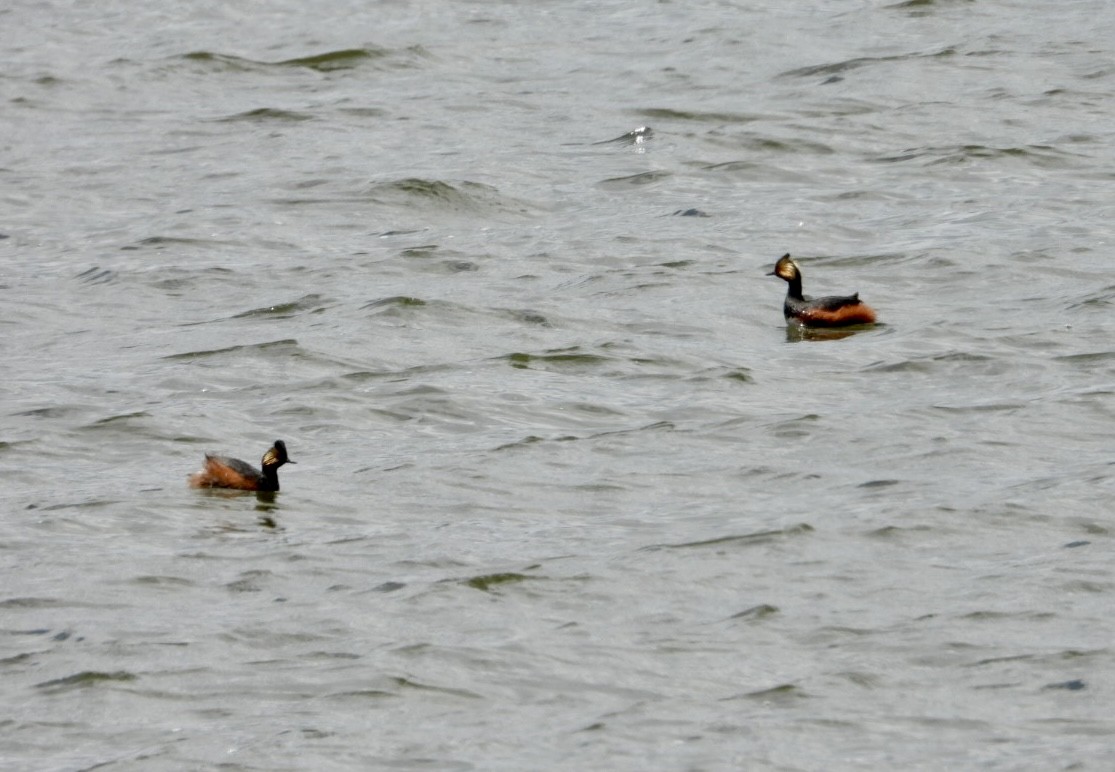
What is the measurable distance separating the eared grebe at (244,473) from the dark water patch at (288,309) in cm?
420

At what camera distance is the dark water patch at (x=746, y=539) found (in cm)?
1096

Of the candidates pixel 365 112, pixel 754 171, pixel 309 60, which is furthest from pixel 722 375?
pixel 309 60

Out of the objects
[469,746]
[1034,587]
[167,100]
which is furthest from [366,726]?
[167,100]

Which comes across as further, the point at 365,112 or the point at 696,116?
the point at 365,112

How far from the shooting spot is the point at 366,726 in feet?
29.3

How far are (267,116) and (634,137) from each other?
163 inches

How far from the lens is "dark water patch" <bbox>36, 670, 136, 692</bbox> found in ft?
30.9

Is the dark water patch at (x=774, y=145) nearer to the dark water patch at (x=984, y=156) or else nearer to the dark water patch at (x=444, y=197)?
the dark water patch at (x=984, y=156)

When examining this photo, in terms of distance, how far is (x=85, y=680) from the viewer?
9477 mm

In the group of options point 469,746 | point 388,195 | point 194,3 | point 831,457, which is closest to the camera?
point 469,746

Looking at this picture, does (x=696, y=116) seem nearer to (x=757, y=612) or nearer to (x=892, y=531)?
(x=892, y=531)

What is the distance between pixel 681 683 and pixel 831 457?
3.51 meters

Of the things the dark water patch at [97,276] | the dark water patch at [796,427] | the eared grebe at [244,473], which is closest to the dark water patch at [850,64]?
the dark water patch at [97,276]

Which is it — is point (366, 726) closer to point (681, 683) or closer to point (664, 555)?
point (681, 683)
